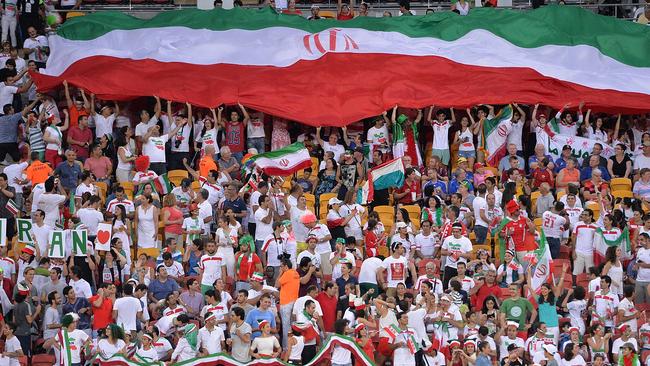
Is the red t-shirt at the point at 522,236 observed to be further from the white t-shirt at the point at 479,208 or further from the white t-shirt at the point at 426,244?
the white t-shirt at the point at 426,244

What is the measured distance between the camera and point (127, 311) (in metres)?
24.7

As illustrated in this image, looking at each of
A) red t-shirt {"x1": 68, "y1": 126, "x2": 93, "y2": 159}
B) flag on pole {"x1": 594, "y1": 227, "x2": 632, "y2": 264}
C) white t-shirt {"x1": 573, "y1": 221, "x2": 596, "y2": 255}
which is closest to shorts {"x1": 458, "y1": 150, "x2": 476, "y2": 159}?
white t-shirt {"x1": 573, "y1": 221, "x2": 596, "y2": 255}

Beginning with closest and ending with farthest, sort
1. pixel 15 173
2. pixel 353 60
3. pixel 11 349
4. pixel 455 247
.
A: pixel 11 349, pixel 455 247, pixel 15 173, pixel 353 60

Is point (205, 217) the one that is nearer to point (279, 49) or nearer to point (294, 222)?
point (294, 222)

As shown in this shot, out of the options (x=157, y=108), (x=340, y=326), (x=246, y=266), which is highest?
(x=157, y=108)

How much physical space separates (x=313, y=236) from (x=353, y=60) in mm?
5725

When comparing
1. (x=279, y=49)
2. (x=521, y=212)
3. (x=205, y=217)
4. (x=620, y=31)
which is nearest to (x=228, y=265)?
(x=205, y=217)

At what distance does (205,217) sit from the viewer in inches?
1054

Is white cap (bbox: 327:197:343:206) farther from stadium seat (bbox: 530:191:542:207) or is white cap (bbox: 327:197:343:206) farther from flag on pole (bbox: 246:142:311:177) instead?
stadium seat (bbox: 530:191:542:207)

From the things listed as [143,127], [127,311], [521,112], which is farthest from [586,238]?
[143,127]

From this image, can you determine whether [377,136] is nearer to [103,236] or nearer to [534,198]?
[534,198]

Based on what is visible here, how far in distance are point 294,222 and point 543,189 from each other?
4031 mm

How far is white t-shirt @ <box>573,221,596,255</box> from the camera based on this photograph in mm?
26812

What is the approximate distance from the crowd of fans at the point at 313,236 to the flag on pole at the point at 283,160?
28 cm
